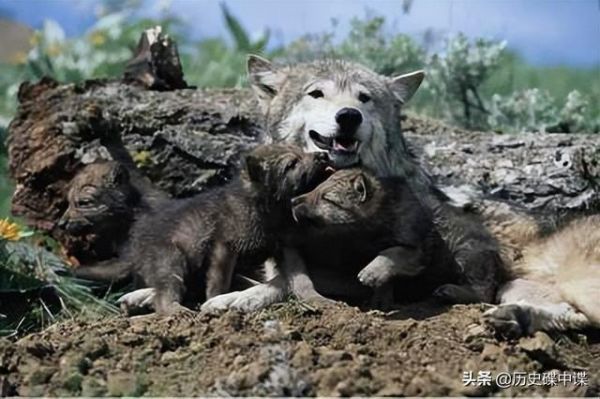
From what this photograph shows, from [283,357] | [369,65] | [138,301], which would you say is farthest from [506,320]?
[369,65]

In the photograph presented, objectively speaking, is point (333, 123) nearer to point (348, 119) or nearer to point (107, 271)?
point (348, 119)

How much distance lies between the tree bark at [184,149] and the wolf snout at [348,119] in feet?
4.51

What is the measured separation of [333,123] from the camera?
21.6 feet

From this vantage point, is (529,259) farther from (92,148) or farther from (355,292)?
(92,148)

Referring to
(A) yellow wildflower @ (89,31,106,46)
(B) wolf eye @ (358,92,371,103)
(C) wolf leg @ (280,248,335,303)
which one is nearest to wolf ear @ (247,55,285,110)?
(B) wolf eye @ (358,92,371,103)

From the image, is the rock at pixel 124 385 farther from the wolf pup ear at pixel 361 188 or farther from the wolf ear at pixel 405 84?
the wolf ear at pixel 405 84

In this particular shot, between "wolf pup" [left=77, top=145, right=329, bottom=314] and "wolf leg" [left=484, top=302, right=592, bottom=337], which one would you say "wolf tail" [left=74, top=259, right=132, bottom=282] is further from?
"wolf leg" [left=484, top=302, right=592, bottom=337]

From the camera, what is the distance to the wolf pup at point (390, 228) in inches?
243

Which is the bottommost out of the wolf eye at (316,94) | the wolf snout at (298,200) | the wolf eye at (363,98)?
the wolf snout at (298,200)

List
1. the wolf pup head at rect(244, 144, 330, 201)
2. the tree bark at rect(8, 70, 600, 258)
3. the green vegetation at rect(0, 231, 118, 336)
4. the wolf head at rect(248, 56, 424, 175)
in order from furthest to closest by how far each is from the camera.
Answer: the tree bark at rect(8, 70, 600, 258) < the green vegetation at rect(0, 231, 118, 336) < the wolf head at rect(248, 56, 424, 175) < the wolf pup head at rect(244, 144, 330, 201)

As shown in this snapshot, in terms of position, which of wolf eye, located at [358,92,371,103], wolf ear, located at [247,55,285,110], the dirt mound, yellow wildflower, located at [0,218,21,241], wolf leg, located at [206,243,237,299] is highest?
wolf ear, located at [247,55,285,110]

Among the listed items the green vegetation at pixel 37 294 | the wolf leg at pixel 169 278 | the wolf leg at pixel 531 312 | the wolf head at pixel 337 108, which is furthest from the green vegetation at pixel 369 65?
the wolf leg at pixel 531 312

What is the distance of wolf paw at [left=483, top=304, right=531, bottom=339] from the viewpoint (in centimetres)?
553

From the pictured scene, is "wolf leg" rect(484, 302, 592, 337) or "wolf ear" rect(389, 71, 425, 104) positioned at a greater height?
"wolf ear" rect(389, 71, 425, 104)
